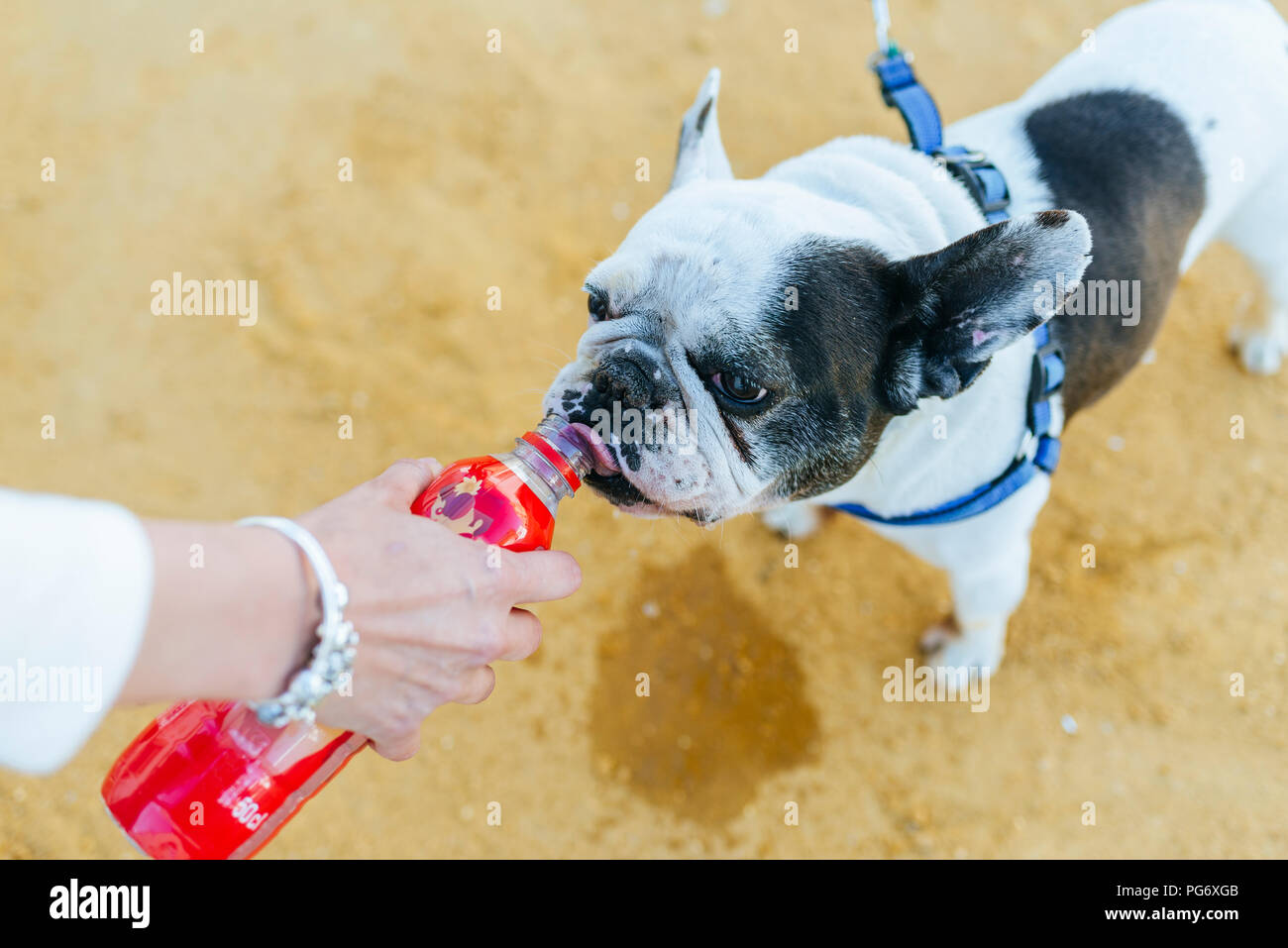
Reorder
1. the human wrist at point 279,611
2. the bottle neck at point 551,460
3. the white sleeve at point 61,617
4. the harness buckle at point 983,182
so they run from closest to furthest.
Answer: the white sleeve at point 61,617, the human wrist at point 279,611, the bottle neck at point 551,460, the harness buckle at point 983,182

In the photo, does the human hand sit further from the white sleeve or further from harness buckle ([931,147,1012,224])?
harness buckle ([931,147,1012,224])

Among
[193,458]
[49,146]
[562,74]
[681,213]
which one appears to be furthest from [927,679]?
[49,146]

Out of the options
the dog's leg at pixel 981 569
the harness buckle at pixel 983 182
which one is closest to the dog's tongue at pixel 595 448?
the dog's leg at pixel 981 569

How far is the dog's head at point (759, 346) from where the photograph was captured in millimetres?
2166

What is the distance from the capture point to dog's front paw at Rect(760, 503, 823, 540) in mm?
3924

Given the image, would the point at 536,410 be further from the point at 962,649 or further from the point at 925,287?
the point at 925,287

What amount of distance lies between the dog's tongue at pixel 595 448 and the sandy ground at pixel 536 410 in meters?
0.52

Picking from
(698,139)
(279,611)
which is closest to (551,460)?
(279,611)

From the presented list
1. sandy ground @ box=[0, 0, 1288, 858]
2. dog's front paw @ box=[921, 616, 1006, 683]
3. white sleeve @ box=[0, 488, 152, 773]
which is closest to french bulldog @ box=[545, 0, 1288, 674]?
dog's front paw @ box=[921, 616, 1006, 683]

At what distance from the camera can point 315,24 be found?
5410 mm

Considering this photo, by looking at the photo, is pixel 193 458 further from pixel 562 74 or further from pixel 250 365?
pixel 562 74

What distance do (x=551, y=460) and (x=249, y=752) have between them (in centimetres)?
102

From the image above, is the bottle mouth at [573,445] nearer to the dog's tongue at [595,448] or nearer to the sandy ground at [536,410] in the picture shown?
the dog's tongue at [595,448]
